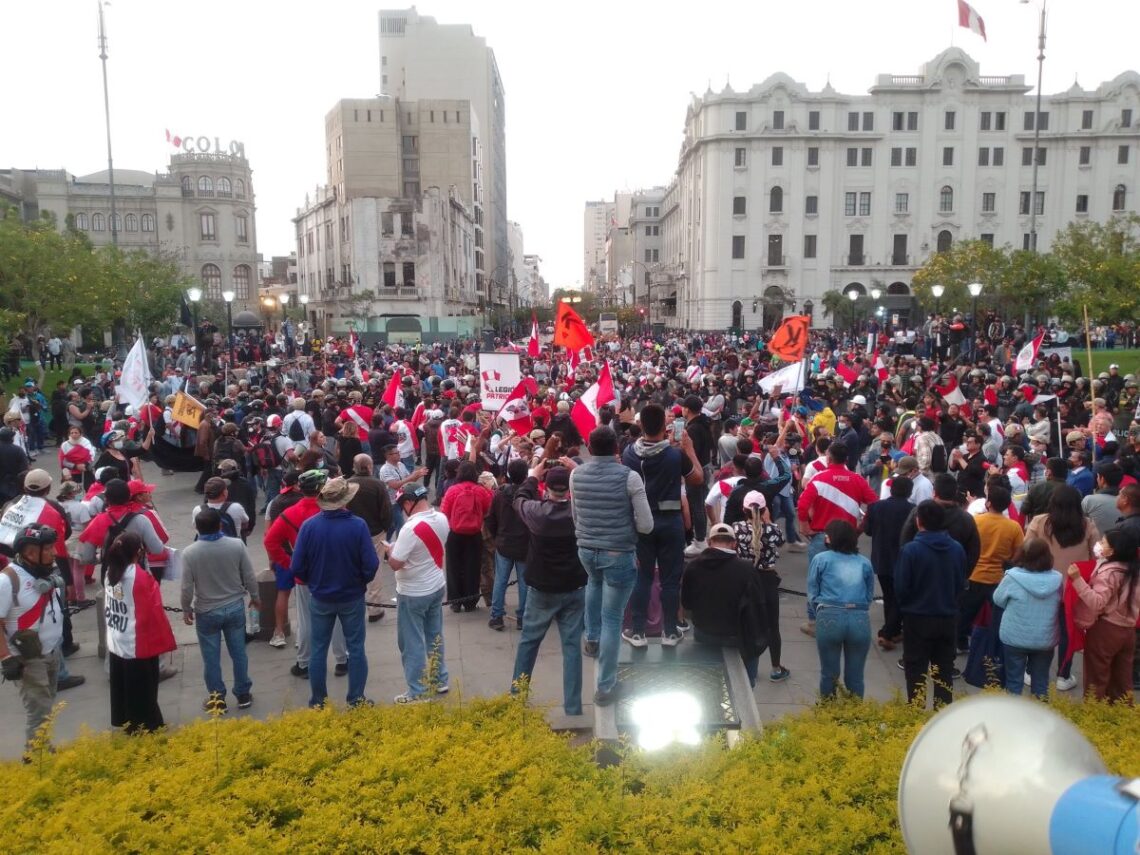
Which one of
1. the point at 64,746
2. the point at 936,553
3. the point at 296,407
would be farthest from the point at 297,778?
the point at 296,407

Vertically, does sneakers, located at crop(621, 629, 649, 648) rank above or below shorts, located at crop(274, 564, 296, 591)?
below

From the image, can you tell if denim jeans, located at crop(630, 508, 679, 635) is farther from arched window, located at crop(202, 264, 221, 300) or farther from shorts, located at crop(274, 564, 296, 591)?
arched window, located at crop(202, 264, 221, 300)

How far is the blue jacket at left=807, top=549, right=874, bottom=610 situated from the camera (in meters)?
5.77

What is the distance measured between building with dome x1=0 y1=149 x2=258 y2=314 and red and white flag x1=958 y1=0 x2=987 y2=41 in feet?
178

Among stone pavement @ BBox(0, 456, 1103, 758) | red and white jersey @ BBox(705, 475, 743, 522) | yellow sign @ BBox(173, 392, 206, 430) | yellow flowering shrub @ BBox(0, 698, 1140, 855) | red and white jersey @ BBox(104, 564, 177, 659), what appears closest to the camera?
yellow flowering shrub @ BBox(0, 698, 1140, 855)

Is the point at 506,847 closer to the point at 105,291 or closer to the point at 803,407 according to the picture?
the point at 803,407

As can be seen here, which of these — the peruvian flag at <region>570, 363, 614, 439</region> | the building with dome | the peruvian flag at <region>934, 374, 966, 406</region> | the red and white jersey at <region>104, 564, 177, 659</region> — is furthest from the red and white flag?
the building with dome

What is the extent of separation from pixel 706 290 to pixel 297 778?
67.5m

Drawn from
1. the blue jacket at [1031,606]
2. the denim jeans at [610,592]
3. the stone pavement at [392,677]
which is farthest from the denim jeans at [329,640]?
the blue jacket at [1031,606]

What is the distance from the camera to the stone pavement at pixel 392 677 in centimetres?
642

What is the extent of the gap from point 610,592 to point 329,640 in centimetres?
214

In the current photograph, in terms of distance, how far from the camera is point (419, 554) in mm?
6410

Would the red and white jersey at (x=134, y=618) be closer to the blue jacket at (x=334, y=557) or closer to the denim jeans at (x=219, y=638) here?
the denim jeans at (x=219, y=638)

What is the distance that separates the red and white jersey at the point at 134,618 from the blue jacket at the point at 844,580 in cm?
450
